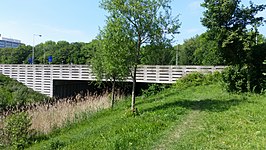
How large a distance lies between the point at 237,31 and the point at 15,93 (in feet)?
72.4

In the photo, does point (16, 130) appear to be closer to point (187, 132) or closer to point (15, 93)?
point (187, 132)

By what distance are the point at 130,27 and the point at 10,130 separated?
579cm

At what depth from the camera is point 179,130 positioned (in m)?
7.45

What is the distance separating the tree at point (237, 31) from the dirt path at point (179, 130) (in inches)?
251

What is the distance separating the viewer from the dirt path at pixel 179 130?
245 inches

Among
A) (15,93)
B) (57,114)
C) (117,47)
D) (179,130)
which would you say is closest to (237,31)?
(117,47)

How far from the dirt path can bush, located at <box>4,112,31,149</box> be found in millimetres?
5239

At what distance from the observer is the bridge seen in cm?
2444

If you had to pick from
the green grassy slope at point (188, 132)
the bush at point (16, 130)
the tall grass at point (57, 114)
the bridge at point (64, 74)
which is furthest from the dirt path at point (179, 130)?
the bridge at point (64, 74)

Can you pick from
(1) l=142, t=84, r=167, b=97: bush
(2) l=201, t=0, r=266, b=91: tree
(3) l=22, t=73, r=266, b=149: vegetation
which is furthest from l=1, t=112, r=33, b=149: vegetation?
(1) l=142, t=84, r=167, b=97: bush

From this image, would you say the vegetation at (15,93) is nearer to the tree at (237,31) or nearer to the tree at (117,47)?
the tree at (117,47)

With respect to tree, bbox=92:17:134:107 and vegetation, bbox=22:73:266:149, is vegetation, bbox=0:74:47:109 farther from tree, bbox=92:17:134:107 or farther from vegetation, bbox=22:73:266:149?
vegetation, bbox=22:73:266:149

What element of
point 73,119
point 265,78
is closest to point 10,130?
point 73,119

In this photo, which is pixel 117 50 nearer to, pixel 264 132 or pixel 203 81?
pixel 264 132
